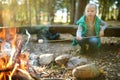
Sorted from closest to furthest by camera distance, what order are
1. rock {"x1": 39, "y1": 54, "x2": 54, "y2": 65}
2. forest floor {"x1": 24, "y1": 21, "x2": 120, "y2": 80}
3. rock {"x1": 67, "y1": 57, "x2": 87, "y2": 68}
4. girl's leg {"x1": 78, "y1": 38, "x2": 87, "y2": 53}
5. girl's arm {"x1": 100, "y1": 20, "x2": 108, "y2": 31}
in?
forest floor {"x1": 24, "y1": 21, "x2": 120, "y2": 80}
rock {"x1": 67, "y1": 57, "x2": 87, "y2": 68}
rock {"x1": 39, "y1": 54, "x2": 54, "y2": 65}
girl's arm {"x1": 100, "y1": 20, "x2": 108, "y2": 31}
girl's leg {"x1": 78, "y1": 38, "x2": 87, "y2": 53}

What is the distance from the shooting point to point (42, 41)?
25.4 feet

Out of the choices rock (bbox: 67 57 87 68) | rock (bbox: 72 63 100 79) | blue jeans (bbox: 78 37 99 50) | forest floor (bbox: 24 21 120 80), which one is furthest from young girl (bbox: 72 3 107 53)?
rock (bbox: 72 63 100 79)

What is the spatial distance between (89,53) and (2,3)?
8208 millimetres

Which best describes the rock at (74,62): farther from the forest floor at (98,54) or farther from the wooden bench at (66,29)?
the wooden bench at (66,29)

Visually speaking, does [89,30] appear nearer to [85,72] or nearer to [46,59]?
[46,59]

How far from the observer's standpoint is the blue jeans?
6121 mm

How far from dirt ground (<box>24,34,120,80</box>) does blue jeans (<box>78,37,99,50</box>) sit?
170 mm

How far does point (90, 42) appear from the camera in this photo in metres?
6.19

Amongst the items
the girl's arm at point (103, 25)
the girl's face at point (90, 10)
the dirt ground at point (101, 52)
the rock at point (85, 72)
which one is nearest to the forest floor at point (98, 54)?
the dirt ground at point (101, 52)

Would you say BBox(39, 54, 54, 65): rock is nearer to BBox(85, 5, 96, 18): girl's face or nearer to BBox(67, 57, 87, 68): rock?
BBox(67, 57, 87, 68): rock

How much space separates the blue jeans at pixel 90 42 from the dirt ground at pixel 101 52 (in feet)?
0.56

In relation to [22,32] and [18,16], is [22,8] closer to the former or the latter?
[18,16]

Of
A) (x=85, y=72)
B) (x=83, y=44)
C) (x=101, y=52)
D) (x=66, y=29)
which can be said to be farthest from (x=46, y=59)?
(x=66, y=29)

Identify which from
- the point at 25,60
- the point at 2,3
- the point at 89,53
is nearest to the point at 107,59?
the point at 89,53
